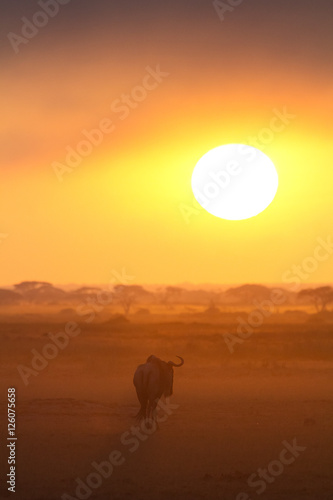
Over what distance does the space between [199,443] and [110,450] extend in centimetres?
173

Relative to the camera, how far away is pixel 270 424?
17.4 m

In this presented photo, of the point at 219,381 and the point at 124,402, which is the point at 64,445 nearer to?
the point at 124,402

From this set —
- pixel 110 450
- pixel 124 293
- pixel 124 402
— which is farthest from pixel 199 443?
pixel 124 293

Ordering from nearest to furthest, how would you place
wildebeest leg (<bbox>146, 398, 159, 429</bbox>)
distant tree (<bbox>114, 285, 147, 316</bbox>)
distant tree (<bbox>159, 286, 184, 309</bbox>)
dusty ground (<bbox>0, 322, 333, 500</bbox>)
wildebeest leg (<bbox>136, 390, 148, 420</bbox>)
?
dusty ground (<bbox>0, 322, 333, 500</bbox>) < wildebeest leg (<bbox>146, 398, 159, 429</bbox>) < wildebeest leg (<bbox>136, 390, 148, 420</bbox>) < distant tree (<bbox>114, 285, 147, 316</bbox>) < distant tree (<bbox>159, 286, 184, 309</bbox>)

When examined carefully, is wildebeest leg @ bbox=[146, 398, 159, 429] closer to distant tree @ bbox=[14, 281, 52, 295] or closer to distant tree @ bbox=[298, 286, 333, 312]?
distant tree @ bbox=[298, 286, 333, 312]

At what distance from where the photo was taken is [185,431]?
16.6 metres

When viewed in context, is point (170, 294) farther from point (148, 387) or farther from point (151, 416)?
point (151, 416)

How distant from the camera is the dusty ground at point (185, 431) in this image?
1269 centimetres

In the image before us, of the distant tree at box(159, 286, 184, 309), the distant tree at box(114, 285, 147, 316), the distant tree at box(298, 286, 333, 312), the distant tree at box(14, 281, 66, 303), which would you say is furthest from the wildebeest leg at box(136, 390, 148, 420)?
the distant tree at box(159, 286, 184, 309)

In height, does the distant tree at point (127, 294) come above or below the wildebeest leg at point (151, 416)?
above

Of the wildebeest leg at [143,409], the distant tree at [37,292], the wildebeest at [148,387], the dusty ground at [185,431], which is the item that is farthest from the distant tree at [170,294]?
the wildebeest leg at [143,409]

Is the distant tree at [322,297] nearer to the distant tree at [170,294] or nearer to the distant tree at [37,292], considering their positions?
the distant tree at [170,294]

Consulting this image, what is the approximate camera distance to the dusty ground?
12688 millimetres

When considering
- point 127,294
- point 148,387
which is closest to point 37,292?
point 127,294
